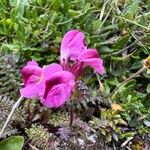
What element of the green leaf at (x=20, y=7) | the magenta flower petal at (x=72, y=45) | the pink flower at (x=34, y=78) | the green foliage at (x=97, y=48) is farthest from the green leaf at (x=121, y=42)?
the pink flower at (x=34, y=78)

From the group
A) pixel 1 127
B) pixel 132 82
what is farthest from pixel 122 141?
pixel 1 127

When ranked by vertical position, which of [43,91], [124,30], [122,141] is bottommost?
[122,141]

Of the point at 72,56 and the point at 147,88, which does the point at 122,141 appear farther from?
the point at 72,56

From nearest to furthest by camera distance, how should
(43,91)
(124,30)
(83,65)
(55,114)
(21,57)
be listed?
(43,91) < (83,65) < (55,114) < (21,57) < (124,30)

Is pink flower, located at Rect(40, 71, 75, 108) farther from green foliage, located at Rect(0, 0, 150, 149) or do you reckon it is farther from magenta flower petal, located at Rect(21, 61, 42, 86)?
green foliage, located at Rect(0, 0, 150, 149)

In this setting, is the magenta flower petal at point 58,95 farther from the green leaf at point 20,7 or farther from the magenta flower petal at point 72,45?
the green leaf at point 20,7

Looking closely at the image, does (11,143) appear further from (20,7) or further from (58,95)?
(20,7)

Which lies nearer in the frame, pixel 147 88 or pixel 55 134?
pixel 55 134

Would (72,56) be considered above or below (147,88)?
above

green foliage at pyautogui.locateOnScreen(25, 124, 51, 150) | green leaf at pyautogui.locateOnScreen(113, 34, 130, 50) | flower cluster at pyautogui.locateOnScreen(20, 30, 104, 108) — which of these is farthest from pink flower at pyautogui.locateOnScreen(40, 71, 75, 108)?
green leaf at pyautogui.locateOnScreen(113, 34, 130, 50)
